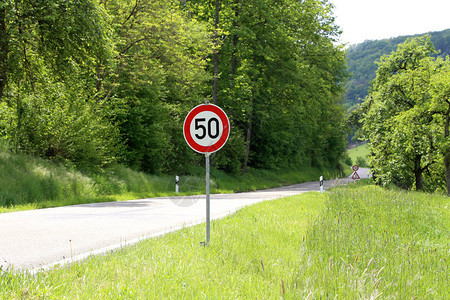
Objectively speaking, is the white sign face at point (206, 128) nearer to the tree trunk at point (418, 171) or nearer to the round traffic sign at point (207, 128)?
the round traffic sign at point (207, 128)

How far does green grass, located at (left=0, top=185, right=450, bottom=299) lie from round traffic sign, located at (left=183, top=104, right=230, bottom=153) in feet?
4.93

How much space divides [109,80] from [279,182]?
841 inches

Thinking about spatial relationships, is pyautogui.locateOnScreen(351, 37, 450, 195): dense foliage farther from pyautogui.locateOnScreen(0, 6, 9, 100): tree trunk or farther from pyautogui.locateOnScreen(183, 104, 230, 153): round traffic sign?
pyautogui.locateOnScreen(0, 6, 9, 100): tree trunk

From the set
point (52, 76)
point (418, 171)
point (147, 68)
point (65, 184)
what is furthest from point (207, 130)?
point (418, 171)

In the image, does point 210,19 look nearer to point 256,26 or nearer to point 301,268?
point 256,26

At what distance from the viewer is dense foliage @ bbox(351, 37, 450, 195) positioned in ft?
84.6

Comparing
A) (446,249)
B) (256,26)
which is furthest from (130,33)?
(446,249)

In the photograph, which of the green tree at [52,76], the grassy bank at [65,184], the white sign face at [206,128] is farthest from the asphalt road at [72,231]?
the green tree at [52,76]

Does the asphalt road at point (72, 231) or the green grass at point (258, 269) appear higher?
the green grass at point (258, 269)

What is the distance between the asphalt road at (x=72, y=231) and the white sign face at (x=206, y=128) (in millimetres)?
1816

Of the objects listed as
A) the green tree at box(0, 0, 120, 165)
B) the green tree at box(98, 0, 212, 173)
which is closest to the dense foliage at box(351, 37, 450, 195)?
the green tree at box(98, 0, 212, 173)

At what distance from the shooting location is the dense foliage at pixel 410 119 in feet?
84.6

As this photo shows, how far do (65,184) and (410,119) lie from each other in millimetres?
21397

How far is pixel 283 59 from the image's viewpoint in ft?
96.9
